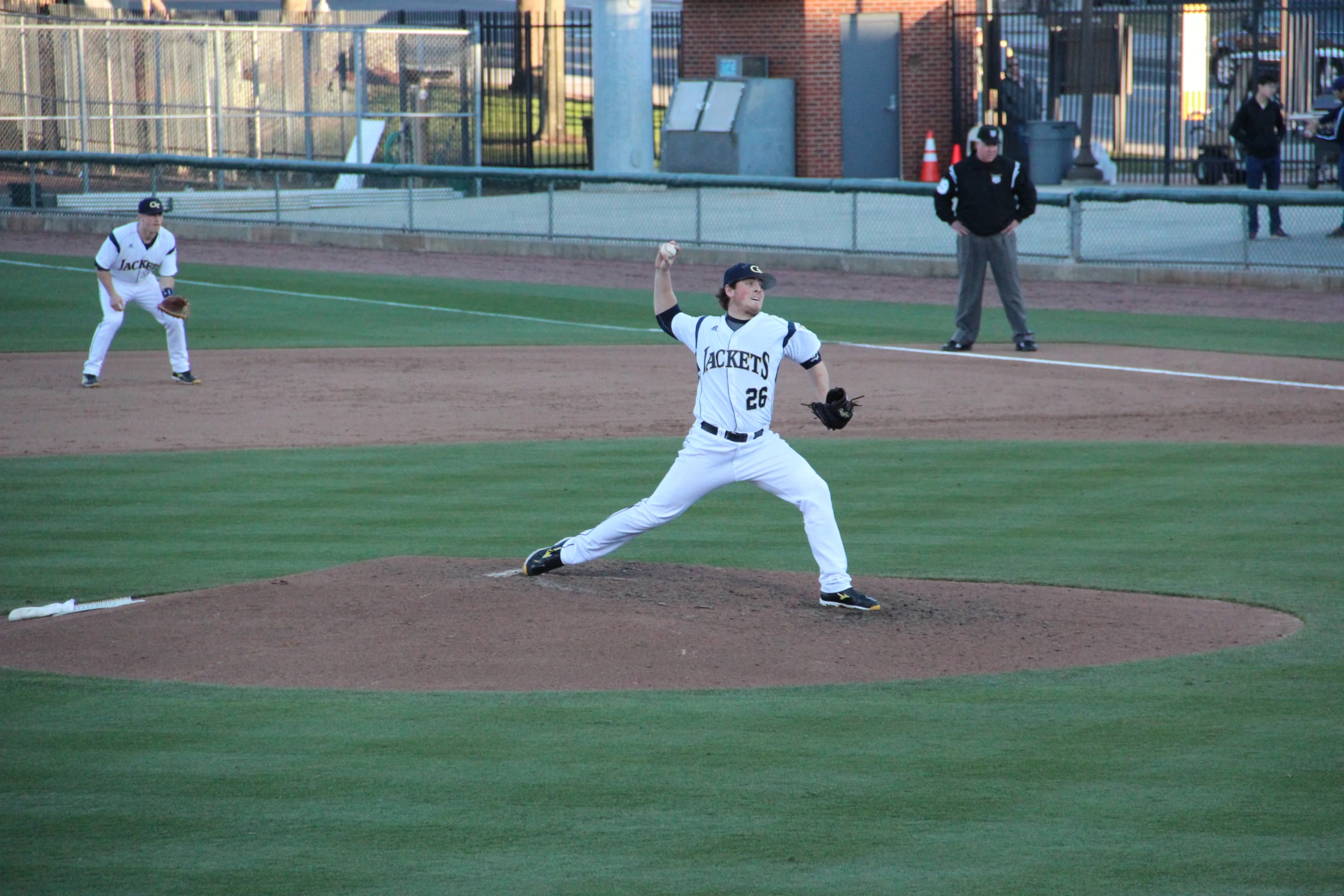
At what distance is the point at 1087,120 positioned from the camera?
2766 centimetres

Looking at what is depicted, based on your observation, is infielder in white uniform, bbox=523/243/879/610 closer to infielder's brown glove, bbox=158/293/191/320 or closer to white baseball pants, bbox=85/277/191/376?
infielder's brown glove, bbox=158/293/191/320

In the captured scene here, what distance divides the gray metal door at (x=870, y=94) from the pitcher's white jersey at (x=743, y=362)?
24909mm

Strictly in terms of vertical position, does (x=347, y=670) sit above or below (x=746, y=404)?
below

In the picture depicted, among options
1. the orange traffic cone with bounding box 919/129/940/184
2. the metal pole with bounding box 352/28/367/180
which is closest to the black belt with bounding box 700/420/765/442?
the metal pole with bounding box 352/28/367/180

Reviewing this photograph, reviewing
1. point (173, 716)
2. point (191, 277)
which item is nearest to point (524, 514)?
point (173, 716)

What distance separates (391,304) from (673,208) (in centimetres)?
841

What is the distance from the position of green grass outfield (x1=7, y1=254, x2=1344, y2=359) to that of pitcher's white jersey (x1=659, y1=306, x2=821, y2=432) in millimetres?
9938

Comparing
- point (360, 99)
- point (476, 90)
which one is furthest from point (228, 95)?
point (476, 90)

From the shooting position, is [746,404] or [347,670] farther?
[746,404]

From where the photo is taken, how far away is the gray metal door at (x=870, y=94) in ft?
102

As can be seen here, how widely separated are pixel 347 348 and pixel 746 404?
34.3ft

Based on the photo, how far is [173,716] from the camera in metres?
5.99

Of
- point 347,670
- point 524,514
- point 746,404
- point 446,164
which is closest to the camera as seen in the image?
point 347,670

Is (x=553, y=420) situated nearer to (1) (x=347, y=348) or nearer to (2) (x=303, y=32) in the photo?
(1) (x=347, y=348)
